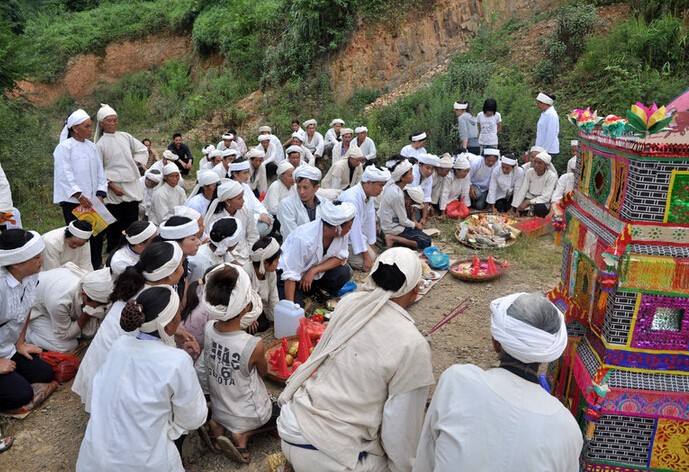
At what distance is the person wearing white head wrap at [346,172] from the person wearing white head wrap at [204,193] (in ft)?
7.64

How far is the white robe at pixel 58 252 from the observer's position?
451 cm

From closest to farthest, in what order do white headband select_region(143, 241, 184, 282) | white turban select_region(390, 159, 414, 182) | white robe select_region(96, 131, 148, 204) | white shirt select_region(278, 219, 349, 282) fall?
white headband select_region(143, 241, 184, 282) < white shirt select_region(278, 219, 349, 282) < white robe select_region(96, 131, 148, 204) < white turban select_region(390, 159, 414, 182)

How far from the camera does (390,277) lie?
2607mm

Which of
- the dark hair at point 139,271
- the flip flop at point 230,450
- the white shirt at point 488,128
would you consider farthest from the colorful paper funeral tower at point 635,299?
the white shirt at point 488,128

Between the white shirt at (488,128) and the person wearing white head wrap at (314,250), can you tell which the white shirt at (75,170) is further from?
the white shirt at (488,128)

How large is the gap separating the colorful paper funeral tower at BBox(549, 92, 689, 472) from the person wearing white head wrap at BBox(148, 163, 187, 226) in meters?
5.10

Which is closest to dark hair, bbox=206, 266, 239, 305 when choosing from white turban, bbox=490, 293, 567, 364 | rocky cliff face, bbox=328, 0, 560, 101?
white turban, bbox=490, 293, 567, 364

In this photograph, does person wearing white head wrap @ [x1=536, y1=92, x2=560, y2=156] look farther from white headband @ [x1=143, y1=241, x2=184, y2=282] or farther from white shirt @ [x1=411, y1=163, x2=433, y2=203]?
white headband @ [x1=143, y1=241, x2=184, y2=282]

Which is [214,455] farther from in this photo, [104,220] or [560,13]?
[560,13]

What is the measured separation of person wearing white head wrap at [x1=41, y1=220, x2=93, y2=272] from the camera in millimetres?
4488

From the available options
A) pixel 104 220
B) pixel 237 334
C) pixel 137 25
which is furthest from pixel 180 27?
pixel 237 334

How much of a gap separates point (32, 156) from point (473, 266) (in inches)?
316

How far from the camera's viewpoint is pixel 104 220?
5.66m

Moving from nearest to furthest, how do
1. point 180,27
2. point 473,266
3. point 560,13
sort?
1. point 473,266
2. point 560,13
3. point 180,27
